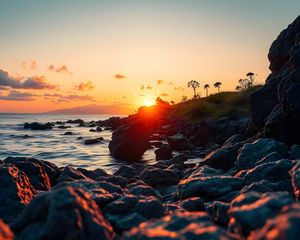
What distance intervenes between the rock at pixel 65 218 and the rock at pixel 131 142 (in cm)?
3073

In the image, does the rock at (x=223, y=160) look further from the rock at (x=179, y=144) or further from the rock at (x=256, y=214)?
the rock at (x=179, y=144)

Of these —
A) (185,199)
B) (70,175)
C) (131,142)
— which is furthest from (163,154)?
(185,199)

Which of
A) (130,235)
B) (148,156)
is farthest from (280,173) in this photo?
(148,156)

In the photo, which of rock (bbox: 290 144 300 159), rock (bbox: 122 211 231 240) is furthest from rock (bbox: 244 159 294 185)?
rock (bbox: 122 211 231 240)

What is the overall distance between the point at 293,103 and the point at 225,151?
3.95 m

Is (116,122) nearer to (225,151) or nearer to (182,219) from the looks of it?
(225,151)

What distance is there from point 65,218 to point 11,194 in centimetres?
565

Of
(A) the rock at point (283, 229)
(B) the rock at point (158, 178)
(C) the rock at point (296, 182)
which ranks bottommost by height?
(B) the rock at point (158, 178)

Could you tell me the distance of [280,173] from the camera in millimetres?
9234

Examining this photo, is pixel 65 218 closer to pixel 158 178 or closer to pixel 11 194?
pixel 11 194

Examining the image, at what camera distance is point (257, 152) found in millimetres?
14086

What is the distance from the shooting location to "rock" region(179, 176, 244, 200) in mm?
9578

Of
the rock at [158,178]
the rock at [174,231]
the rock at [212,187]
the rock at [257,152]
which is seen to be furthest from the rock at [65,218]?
the rock at [158,178]

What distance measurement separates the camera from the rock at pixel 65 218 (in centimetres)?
433
